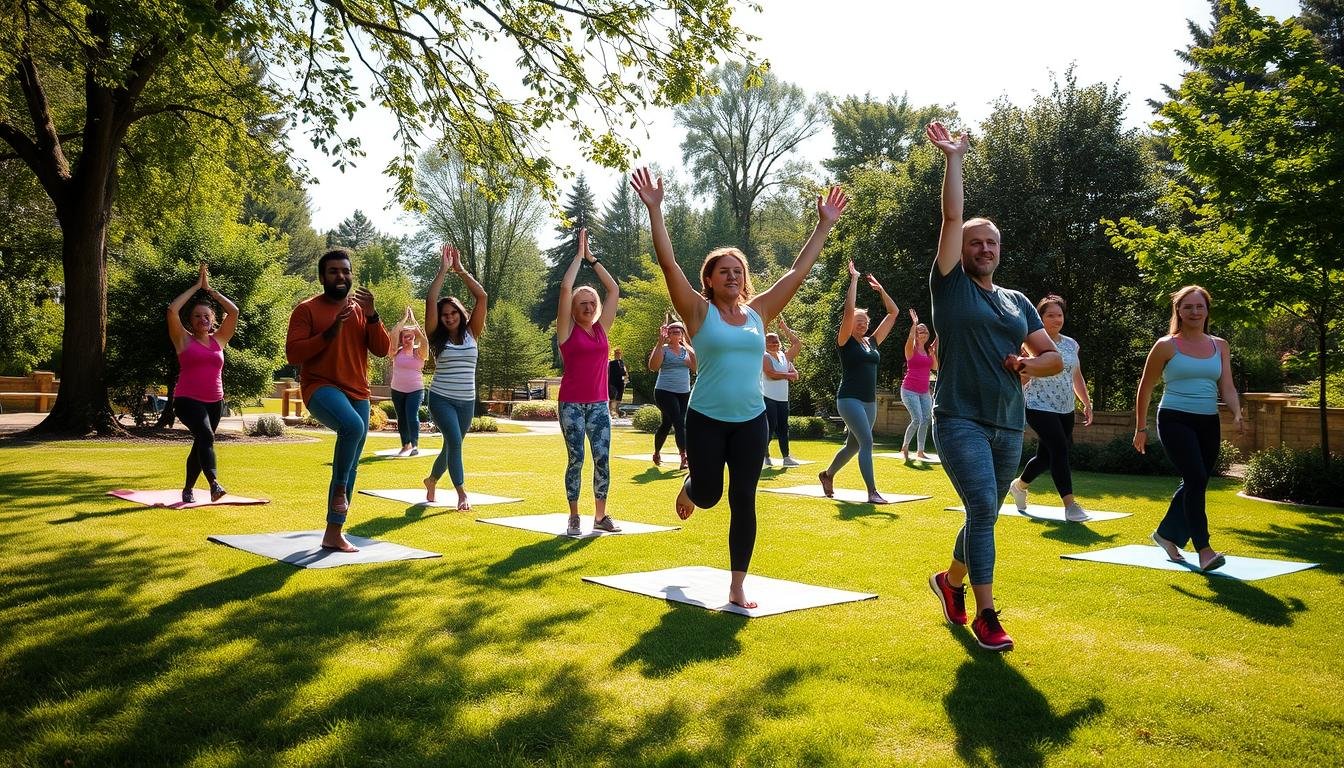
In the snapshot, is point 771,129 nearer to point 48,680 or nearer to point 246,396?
point 246,396

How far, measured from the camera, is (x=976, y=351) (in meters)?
4.49

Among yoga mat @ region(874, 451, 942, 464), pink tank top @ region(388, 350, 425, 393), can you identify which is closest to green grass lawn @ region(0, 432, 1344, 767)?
pink tank top @ region(388, 350, 425, 393)

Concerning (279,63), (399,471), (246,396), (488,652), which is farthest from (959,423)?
(246,396)

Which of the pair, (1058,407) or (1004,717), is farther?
(1058,407)

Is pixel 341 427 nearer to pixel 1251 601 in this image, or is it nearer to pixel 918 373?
pixel 1251 601

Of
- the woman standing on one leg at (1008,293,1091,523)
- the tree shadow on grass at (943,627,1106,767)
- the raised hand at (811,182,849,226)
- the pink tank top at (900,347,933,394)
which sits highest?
the raised hand at (811,182,849,226)

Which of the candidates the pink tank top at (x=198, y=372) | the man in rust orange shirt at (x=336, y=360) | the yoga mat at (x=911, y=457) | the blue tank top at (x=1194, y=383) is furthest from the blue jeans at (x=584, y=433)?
the yoga mat at (x=911, y=457)

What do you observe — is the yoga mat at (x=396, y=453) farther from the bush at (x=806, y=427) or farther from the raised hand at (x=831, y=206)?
the raised hand at (x=831, y=206)

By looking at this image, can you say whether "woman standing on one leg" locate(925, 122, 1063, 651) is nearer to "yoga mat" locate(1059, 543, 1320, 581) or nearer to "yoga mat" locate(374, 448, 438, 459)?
"yoga mat" locate(1059, 543, 1320, 581)

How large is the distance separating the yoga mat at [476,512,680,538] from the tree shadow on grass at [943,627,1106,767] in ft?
12.9

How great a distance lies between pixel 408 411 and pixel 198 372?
559 centimetres

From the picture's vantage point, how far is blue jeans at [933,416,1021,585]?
4.46 metres

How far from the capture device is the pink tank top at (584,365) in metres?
7.60

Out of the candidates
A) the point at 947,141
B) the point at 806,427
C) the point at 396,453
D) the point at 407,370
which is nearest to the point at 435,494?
the point at 407,370
